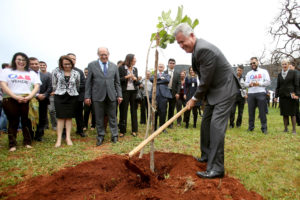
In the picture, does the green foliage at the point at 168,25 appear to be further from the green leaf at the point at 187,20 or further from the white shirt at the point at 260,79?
the white shirt at the point at 260,79

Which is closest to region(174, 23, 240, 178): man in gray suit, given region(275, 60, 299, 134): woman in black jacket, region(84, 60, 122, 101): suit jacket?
region(84, 60, 122, 101): suit jacket

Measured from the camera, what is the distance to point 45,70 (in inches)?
262

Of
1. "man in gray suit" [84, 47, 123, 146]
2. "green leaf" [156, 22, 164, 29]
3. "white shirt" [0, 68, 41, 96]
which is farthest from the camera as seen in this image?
"man in gray suit" [84, 47, 123, 146]

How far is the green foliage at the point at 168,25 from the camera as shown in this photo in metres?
2.85

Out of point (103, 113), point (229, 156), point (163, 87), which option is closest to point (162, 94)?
point (163, 87)

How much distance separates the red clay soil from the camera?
93.1 inches

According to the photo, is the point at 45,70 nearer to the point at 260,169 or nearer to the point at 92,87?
the point at 92,87

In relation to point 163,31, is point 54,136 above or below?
below

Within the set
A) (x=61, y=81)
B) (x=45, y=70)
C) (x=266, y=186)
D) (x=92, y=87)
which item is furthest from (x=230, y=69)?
(x=45, y=70)

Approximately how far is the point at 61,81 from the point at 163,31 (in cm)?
297

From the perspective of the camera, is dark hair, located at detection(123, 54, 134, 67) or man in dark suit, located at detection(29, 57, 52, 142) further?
dark hair, located at detection(123, 54, 134, 67)

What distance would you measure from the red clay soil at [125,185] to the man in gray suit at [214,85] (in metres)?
0.28

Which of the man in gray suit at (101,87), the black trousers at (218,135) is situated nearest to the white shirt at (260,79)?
the black trousers at (218,135)

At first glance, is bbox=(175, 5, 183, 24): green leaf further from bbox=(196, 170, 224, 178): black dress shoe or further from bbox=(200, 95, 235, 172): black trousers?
bbox=(196, 170, 224, 178): black dress shoe
